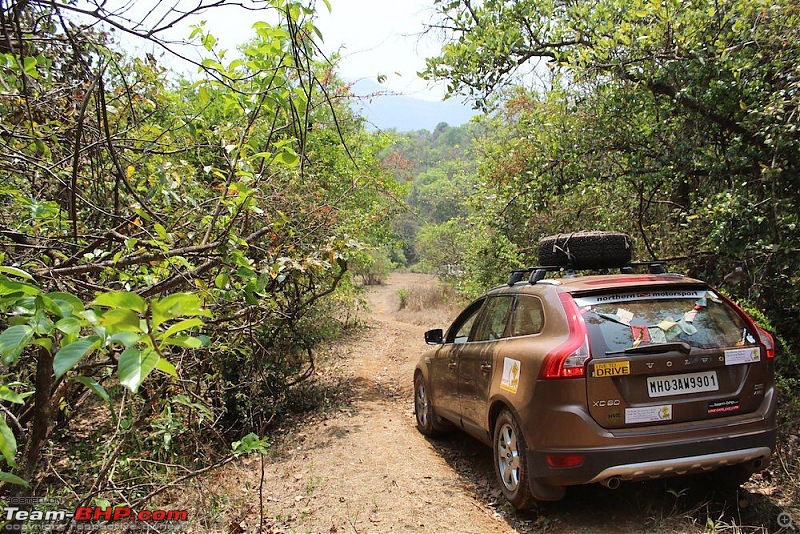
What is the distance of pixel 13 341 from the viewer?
1.37 metres

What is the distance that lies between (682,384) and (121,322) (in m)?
3.71

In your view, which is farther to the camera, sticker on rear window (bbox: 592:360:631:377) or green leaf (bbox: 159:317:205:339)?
sticker on rear window (bbox: 592:360:631:377)

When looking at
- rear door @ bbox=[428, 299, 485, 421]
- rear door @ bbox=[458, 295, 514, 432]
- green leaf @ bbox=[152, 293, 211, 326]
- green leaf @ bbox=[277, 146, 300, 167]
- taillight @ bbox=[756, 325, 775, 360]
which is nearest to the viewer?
green leaf @ bbox=[152, 293, 211, 326]

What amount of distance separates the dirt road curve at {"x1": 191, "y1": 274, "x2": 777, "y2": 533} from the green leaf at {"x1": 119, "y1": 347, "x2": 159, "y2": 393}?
3470 millimetres

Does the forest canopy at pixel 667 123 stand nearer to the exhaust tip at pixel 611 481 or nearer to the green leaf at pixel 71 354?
the exhaust tip at pixel 611 481

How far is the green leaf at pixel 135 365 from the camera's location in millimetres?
1227

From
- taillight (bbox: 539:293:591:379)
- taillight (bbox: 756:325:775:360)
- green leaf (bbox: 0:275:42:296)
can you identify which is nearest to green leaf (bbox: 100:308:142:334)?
green leaf (bbox: 0:275:42:296)

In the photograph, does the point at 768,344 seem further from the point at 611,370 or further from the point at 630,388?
the point at 611,370

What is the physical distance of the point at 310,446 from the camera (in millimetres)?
7297

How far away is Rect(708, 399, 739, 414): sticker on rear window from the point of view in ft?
12.6

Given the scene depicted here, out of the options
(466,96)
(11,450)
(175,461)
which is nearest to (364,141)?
(466,96)

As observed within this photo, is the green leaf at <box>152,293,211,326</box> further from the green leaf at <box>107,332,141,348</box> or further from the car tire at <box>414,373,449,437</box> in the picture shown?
the car tire at <box>414,373,449,437</box>

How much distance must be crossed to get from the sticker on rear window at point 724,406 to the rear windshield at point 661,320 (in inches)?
15.4

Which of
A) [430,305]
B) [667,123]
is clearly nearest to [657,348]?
[667,123]
